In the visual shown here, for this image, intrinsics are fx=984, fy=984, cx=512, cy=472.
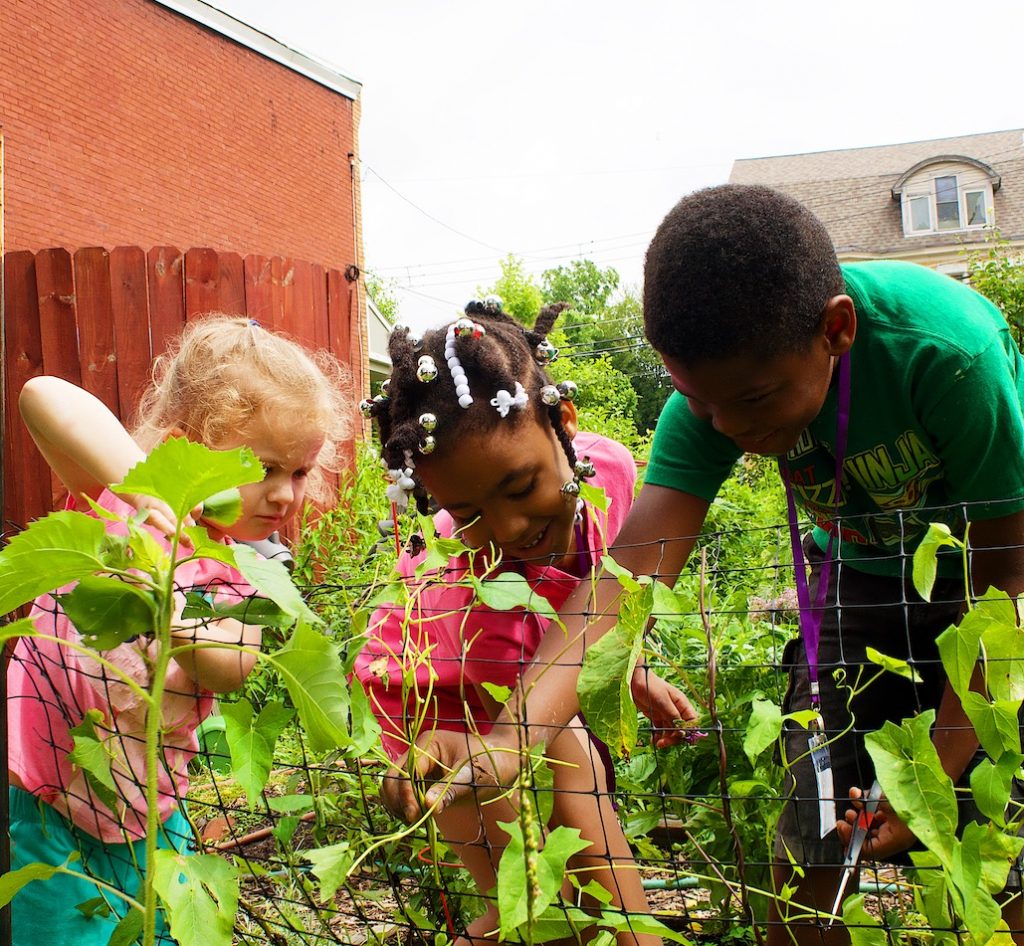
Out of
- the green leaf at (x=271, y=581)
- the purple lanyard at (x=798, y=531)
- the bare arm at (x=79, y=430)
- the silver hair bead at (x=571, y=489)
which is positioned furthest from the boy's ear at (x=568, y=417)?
the green leaf at (x=271, y=581)

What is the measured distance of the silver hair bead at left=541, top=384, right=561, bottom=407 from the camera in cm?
181

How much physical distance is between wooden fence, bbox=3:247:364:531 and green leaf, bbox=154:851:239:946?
12.9 ft

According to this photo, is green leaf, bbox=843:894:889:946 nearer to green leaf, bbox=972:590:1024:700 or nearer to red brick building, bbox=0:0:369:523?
green leaf, bbox=972:590:1024:700

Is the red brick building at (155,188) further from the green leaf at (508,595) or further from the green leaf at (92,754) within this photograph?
the green leaf at (508,595)

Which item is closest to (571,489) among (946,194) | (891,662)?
(891,662)

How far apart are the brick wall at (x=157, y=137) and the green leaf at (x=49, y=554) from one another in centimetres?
1133

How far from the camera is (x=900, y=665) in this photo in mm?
845

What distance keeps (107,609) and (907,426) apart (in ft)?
3.94

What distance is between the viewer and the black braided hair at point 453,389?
1.73m

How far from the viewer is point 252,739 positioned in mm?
867

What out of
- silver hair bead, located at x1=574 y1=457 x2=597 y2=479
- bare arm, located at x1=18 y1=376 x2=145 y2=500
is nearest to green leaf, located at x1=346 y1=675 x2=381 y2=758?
bare arm, located at x1=18 y1=376 x2=145 y2=500

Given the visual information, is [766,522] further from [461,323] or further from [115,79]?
[115,79]

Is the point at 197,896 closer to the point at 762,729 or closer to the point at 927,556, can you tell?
the point at 762,729

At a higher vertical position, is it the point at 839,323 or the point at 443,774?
the point at 839,323
